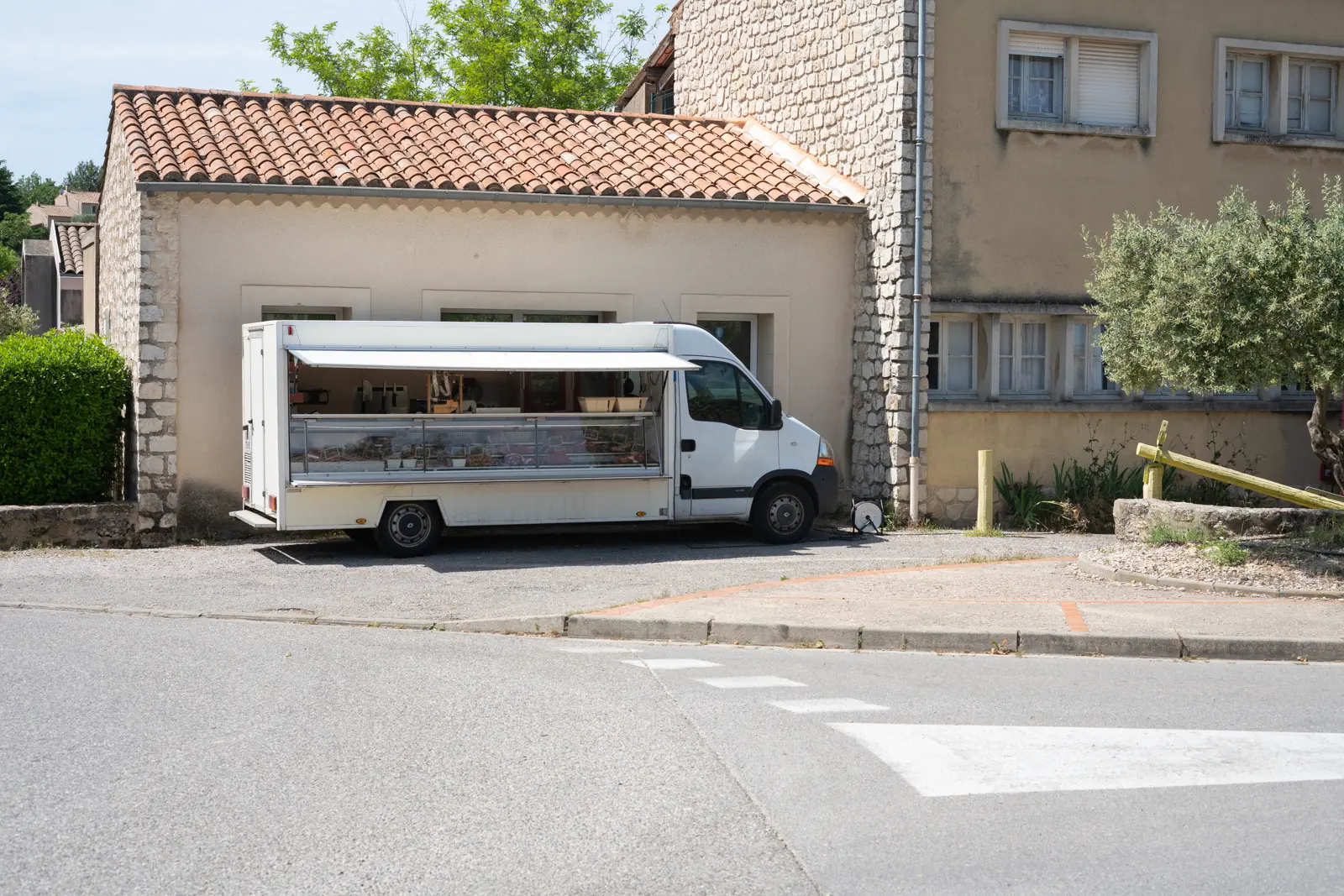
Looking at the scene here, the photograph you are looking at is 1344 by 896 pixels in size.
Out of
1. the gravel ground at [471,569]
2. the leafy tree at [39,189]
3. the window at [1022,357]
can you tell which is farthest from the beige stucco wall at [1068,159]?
the leafy tree at [39,189]

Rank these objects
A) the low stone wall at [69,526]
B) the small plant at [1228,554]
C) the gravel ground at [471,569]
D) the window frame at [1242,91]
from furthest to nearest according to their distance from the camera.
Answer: the window frame at [1242,91] < the low stone wall at [69,526] < the small plant at [1228,554] < the gravel ground at [471,569]

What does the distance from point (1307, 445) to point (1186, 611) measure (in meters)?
8.35

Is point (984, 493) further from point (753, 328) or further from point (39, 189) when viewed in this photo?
point (39, 189)

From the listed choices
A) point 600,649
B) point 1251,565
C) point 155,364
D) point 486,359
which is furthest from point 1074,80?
point 155,364

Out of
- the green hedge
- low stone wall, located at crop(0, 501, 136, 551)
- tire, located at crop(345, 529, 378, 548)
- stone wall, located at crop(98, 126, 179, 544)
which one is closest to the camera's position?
low stone wall, located at crop(0, 501, 136, 551)

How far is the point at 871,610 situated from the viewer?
982 cm

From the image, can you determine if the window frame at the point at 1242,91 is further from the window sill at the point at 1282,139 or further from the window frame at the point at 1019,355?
the window frame at the point at 1019,355

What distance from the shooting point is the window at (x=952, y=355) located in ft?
52.7

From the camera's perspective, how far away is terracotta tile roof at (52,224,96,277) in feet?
96.8

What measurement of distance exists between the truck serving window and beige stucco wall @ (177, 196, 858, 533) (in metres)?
2.29

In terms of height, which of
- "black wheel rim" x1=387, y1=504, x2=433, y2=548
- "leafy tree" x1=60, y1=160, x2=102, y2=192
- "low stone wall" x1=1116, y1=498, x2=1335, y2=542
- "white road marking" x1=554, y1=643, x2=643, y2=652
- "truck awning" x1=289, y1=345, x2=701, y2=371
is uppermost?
"leafy tree" x1=60, y1=160, x2=102, y2=192

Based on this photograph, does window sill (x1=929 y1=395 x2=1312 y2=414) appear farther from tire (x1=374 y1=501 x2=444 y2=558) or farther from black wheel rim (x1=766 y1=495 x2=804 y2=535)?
tire (x1=374 y1=501 x2=444 y2=558)

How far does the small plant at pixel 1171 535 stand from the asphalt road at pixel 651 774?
3.56m

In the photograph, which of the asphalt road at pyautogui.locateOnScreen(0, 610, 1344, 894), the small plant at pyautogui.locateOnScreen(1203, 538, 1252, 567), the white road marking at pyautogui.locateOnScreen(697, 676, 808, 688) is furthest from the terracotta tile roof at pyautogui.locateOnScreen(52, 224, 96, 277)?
the white road marking at pyautogui.locateOnScreen(697, 676, 808, 688)
